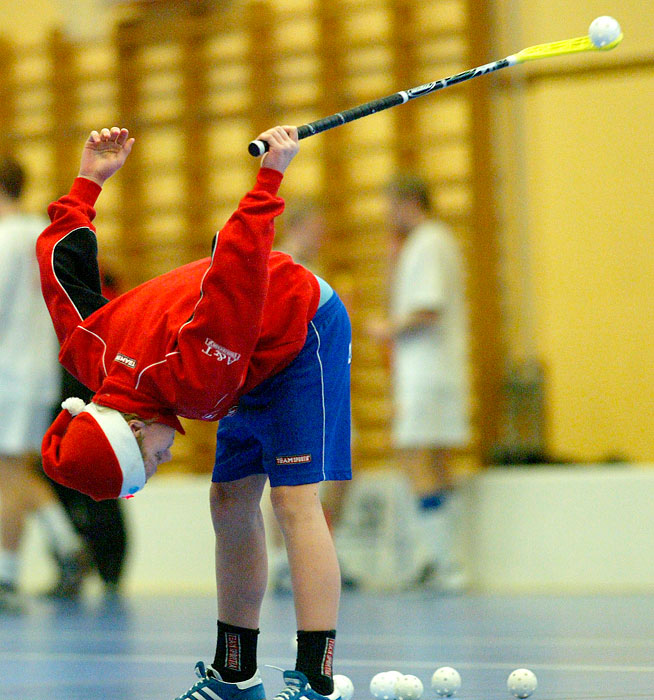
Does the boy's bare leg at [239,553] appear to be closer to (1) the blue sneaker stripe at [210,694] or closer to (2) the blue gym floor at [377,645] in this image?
(1) the blue sneaker stripe at [210,694]

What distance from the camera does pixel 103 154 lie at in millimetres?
2760

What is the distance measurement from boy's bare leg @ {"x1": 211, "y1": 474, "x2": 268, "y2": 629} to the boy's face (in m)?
0.31

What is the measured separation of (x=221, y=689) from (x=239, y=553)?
289 millimetres

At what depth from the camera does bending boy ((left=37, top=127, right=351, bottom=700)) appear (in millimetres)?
2289

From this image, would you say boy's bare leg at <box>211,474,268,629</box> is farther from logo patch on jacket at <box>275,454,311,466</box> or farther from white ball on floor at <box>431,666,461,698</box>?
white ball on floor at <box>431,666,461,698</box>

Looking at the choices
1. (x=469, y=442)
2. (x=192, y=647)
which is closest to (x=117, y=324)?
(x=192, y=647)

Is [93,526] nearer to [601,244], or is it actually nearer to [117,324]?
[601,244]

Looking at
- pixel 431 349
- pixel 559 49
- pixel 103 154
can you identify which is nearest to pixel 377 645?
pixel 103 154

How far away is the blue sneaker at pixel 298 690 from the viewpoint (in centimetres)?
236

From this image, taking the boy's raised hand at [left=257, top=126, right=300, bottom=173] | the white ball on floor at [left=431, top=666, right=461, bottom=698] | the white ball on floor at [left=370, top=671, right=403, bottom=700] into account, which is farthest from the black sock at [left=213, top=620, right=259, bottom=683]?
the boy's raised hand at [left=257, top=126, right=300, bottom=173]

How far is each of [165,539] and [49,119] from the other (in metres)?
2.75

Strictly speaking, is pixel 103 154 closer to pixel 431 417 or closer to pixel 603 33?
pixel 603 33

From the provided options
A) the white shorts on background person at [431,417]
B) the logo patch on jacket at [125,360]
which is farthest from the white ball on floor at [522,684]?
the white shorts on background person at [431,417]

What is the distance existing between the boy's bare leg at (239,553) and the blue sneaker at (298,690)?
0.84 ft
